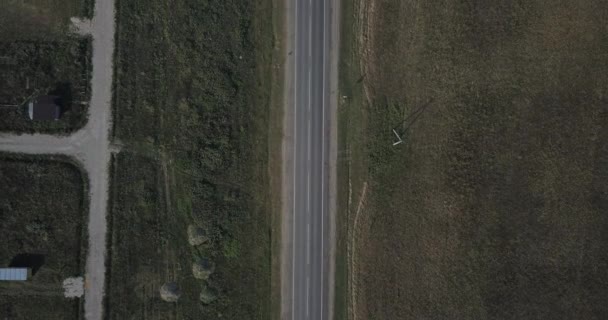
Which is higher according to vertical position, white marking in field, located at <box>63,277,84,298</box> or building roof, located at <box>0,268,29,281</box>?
building roof, located at <box>0,268,29,281</box>

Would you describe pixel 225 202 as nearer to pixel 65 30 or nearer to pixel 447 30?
pixel 65 30

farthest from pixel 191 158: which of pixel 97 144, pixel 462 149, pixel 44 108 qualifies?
pixel 462 149

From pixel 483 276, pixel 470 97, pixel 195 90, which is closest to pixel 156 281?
pixel 195 90

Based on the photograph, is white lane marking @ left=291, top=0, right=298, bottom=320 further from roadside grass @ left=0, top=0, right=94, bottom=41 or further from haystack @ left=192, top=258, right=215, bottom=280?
roadside grass @ left=0, top=0, right=94, bottom=41

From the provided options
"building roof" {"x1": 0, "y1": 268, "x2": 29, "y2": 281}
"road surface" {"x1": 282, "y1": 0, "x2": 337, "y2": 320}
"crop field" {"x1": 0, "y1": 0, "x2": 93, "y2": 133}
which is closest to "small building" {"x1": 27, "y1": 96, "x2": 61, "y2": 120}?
"crop field" {"x1": 0, "y1": 0, "x2": 93, "y2": 133}

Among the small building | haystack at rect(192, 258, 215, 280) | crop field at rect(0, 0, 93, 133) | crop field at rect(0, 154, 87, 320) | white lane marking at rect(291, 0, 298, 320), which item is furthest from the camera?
white lane marking at rect(291, 0, 298, 320)

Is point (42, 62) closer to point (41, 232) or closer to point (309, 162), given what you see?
point (41, 232)

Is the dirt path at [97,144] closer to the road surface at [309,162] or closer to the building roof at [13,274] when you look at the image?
the building roof at [13,274]
